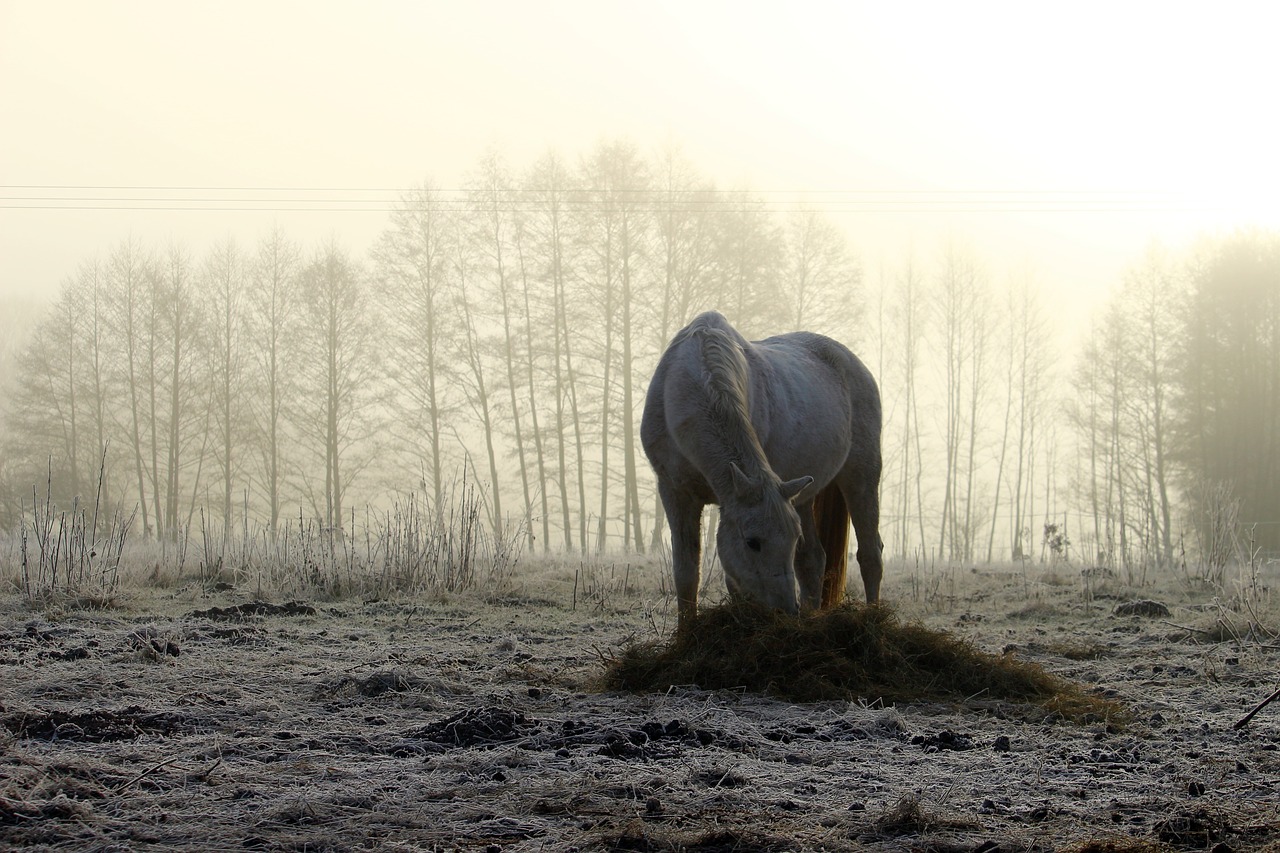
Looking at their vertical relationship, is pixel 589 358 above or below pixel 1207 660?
above

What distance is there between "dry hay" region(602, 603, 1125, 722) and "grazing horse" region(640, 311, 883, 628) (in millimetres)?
202

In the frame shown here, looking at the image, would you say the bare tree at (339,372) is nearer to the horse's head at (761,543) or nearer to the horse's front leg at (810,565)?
the horse's front leg at (810,565)

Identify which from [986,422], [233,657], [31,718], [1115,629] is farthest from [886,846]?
[986,422]

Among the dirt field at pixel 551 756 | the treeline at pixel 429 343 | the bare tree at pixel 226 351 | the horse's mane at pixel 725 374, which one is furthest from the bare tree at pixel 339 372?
the horse's mane at pixel 725 374

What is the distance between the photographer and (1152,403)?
3038 cm

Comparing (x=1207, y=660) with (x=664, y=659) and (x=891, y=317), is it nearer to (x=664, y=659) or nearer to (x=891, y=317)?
(x=664, y=659)

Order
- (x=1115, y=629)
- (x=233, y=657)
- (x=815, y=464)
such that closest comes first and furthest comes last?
(x=233, y=657) → (x=815, y=464) → (x=1115, y=629)

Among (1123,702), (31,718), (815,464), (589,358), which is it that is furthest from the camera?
(589,358)

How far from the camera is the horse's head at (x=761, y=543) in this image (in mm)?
4809

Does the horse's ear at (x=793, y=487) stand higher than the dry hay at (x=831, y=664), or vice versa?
the horse's ear at (x=793, y=487)

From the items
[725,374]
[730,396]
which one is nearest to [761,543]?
[730,396]

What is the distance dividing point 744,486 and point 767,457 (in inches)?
45.5

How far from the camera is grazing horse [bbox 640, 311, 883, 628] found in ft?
15.9

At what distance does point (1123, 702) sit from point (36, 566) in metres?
7.82
